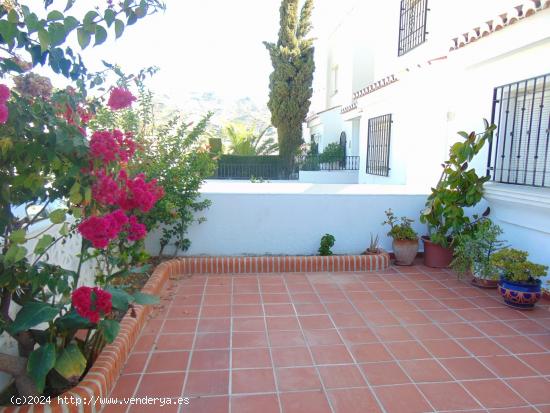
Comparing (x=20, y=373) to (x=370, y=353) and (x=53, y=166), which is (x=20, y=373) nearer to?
(x=53, y=166)

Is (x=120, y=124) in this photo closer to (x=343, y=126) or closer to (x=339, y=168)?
(x=339, y=168)

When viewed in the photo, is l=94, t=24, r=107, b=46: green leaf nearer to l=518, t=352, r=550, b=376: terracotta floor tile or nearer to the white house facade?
l=518, t=352, r=550, b=376: terracotta floor tile

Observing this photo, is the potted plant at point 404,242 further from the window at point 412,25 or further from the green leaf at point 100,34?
→ the green leaf at point 100,34

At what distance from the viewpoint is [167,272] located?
5.37m

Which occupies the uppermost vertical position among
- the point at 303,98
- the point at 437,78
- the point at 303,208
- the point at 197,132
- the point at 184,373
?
the point at 303,98

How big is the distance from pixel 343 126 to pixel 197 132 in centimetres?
1213

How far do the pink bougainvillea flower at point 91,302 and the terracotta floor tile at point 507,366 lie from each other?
2.95m

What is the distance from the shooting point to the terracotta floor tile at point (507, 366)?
3221mm

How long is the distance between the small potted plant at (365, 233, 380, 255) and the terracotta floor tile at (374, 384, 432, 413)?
322 cm

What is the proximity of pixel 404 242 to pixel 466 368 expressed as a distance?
2.83 metres

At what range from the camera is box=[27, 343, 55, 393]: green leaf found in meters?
2.31

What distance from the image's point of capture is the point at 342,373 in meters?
3.21

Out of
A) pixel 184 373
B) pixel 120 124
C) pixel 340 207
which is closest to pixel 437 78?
pixel 340 207

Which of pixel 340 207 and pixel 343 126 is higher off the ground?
pixel 343 126
